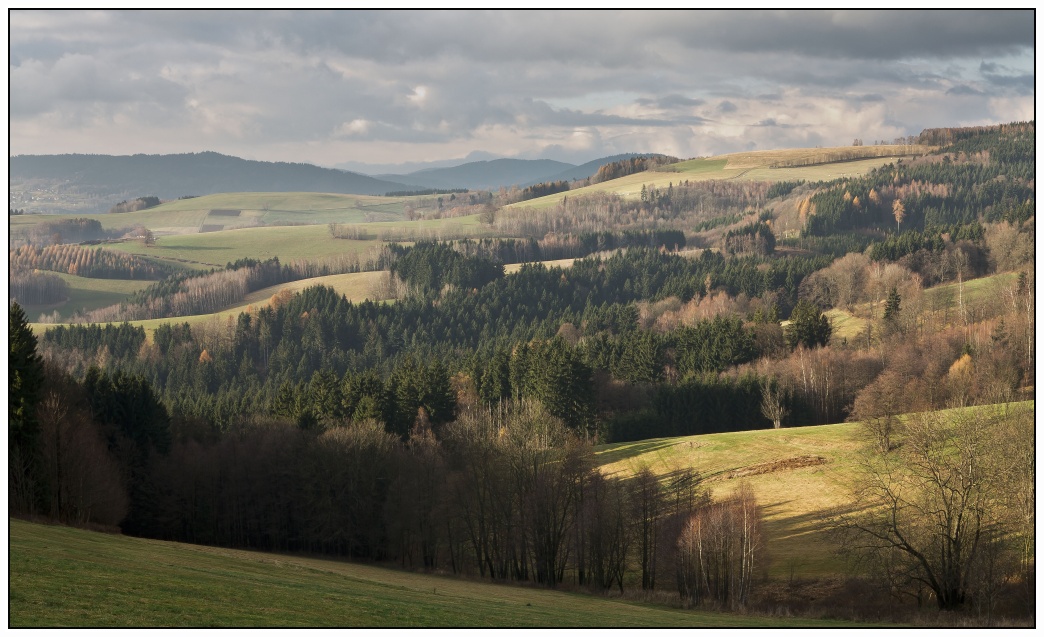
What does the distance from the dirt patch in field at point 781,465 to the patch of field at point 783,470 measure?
0.30 feet

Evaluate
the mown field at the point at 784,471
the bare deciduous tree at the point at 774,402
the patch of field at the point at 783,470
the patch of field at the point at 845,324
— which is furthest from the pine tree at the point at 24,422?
the patch of field at the point at 845,324

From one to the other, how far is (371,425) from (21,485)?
118ft

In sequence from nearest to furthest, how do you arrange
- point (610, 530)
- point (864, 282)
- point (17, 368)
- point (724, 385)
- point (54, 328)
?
point (17, 368), point (610, 530), point (724, 385), point (864, 282), point (54, 328)

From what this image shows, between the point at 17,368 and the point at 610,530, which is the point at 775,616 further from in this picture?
the point at 17,368

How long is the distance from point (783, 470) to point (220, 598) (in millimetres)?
59285

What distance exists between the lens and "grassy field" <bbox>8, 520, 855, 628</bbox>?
24031 millimetres

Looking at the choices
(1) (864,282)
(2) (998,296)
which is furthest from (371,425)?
(1) (864,282)

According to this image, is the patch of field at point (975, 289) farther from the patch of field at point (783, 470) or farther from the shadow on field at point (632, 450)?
the shadow on field at point (632, 450)

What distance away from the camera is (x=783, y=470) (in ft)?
254

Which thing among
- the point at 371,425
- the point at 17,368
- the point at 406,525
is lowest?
the point at 406,525

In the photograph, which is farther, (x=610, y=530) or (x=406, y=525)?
(x=406, y=525)

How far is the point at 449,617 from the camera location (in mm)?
30188

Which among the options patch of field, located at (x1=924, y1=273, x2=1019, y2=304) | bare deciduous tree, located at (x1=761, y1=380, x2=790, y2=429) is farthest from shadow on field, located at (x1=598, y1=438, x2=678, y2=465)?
patch of field, located at (x1=924, y1=273, x2=1019, y2=304)

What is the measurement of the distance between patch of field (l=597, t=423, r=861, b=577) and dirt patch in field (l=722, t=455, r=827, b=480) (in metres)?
0.09
